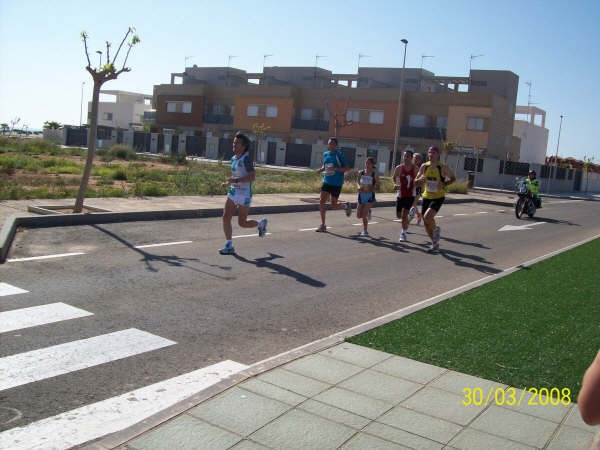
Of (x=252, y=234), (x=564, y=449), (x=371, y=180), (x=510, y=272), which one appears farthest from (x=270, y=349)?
(x=371, y=180)

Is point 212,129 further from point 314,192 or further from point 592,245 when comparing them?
point 592,245

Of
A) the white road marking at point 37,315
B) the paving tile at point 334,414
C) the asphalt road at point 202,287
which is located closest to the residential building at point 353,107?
the asphalt road at point 202,287

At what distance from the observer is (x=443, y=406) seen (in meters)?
3.97

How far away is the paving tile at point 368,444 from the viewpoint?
3.34 meters

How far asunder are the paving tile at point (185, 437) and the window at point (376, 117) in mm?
56289

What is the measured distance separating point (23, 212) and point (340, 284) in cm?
690

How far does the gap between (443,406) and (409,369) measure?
69 cm

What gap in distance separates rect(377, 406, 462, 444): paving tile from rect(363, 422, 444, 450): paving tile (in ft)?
0.14

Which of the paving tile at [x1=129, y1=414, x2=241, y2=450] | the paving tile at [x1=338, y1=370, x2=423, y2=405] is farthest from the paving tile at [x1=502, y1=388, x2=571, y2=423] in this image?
the paving tile at [x1=129, y1=414, x2=241, y2=450]

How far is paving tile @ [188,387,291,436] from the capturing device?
3538 millimetres

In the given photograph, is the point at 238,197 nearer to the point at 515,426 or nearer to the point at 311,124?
the point at 515,426

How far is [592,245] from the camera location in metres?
13.2

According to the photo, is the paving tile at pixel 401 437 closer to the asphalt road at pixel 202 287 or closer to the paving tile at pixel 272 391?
the paving tile at pixel 272 391

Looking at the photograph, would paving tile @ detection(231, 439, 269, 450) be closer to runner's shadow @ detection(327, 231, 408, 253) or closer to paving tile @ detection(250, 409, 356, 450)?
paving tile @ detection(250, 409, 356, 450)
